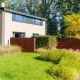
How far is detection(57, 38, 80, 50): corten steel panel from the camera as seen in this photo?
1325 inches

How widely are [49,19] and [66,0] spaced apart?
6.08 metres

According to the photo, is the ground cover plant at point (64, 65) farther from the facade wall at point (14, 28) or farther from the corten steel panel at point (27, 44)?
the facade wall at point (14, 28)

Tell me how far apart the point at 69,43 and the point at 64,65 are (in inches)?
707

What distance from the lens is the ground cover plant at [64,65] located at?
14836 mm

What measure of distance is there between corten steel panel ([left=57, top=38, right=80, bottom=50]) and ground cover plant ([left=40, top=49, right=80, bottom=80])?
13473 millimetres

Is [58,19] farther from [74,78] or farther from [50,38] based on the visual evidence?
[74,78]

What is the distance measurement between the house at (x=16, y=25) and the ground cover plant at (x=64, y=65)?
10042 mm

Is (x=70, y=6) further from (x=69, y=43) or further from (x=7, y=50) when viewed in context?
(x=7, y=50)

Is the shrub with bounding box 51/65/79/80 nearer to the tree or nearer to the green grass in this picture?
the green grass

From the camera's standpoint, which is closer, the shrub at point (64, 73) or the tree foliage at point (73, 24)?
the shrub at point (64, 73)

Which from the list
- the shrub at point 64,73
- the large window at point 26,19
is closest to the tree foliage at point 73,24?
the large window at point 26,19

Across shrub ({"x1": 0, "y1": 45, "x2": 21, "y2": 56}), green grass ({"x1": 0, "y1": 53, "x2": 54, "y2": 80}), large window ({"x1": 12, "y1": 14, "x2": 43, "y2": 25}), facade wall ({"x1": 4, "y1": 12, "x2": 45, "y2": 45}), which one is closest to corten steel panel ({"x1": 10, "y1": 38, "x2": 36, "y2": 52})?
facade wall ({"x1": 4, "y1": 12, "x2": 45, "y2": 45})

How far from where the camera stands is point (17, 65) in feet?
52.5

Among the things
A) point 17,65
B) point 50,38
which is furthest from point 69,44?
point 17,65
